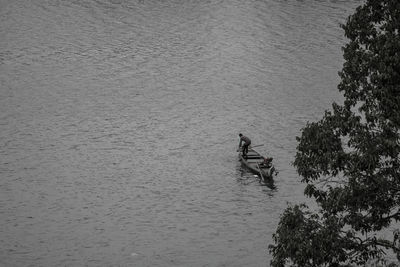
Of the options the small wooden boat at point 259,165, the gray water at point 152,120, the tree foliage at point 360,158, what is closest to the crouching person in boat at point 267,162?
the small wooden boat at point 259,165

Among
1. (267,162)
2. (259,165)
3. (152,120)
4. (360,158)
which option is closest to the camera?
(360,158)

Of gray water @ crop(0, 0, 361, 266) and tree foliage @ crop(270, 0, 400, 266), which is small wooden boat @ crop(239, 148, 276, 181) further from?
tree foliage @ crop(270, 0, 400, 266)

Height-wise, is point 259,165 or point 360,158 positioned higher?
point 360,158

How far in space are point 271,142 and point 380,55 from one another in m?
42.3

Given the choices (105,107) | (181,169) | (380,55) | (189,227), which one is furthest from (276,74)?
(380,55)

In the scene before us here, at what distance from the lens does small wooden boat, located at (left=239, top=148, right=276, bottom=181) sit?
57094 mm

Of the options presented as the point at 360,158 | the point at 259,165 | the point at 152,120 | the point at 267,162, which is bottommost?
the point at 152,120

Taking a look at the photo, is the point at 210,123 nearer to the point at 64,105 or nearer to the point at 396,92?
the point at 64,105

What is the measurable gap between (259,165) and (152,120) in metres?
21.9

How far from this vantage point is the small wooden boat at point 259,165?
57.1 metres

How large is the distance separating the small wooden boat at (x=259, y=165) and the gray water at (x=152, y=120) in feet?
2.95

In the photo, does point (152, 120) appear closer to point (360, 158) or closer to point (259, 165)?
point (259, 165)

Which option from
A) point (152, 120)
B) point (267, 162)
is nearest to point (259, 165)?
point (267, 162)

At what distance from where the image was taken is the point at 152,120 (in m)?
76.2
